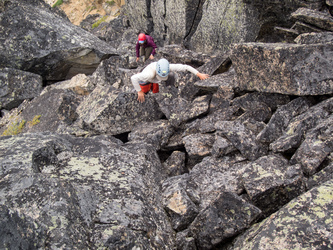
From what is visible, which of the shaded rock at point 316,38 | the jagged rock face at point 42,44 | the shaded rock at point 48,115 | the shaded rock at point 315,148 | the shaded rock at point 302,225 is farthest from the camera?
the jagged rock face at point 42,44

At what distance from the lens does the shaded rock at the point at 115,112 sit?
8.05m

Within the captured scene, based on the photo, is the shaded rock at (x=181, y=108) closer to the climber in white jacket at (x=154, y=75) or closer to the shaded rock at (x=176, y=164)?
the climber in white jacket at (x=154, y=75)

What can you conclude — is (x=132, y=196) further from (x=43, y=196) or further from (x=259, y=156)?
(x=259, y=156)

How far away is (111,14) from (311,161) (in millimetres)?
26461

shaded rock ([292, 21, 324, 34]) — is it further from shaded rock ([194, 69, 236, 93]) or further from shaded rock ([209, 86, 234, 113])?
shaded rock ([209, 86, 234, 113])

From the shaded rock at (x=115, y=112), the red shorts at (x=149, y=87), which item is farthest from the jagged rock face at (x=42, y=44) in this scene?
the red shorts at (x=149, y=87)

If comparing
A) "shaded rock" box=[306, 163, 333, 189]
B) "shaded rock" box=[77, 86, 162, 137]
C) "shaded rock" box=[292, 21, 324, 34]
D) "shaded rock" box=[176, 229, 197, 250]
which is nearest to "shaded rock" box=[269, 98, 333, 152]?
"shaded rock" box=[306, 163, 333, 189]

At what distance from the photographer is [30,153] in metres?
4.98

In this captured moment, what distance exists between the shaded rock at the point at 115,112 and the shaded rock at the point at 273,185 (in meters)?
4.22

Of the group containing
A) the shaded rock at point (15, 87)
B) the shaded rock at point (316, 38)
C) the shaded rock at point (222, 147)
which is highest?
the shaded rock at point (316, 38)

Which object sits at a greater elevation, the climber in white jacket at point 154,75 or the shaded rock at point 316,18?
the shaded rock at point 316,18

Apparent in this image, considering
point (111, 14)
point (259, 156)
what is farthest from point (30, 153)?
point (111, 14)

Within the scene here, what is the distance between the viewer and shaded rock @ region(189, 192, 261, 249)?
14.1 feet

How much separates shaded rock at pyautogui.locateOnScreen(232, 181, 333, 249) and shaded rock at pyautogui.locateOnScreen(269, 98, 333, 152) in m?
1.57
